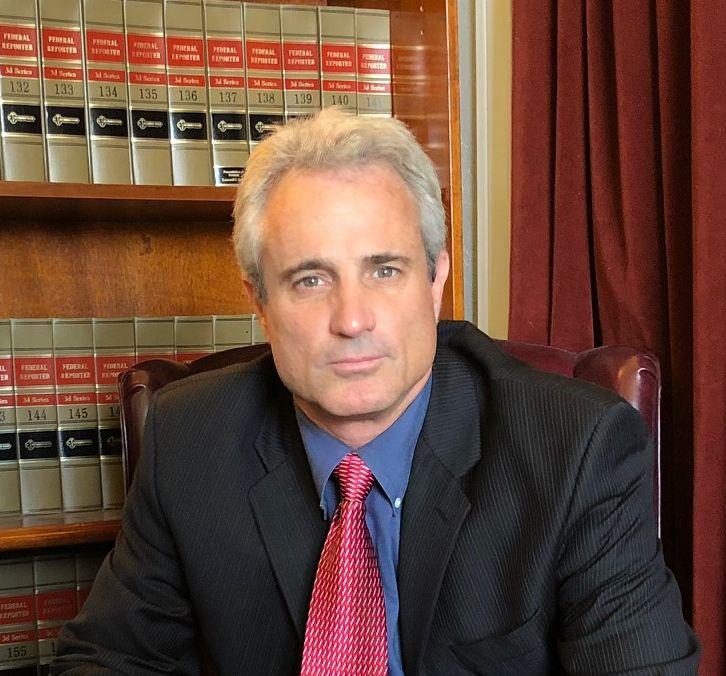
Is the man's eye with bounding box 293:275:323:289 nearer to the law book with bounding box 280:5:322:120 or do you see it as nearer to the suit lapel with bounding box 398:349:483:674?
the suit lapel with bounding box 398:349:483:674

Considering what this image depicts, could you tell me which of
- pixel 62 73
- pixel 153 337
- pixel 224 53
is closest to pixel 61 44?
pixel 62 73

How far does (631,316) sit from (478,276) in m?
0.63

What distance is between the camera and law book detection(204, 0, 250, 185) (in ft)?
6.04

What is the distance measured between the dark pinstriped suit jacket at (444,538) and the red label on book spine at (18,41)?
0.78 metres

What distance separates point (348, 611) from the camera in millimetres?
1164

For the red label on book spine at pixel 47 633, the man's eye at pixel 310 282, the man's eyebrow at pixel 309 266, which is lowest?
the red label on book spine at pixel 47 633

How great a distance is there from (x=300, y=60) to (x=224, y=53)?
17 centimetres

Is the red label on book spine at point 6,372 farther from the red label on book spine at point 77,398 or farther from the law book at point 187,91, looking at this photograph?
the law book at point 187,91

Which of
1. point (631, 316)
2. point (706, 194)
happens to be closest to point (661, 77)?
point (706, 194)

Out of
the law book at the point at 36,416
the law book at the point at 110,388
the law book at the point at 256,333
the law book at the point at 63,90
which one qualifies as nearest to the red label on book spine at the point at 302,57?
the law book at the point at 63,90

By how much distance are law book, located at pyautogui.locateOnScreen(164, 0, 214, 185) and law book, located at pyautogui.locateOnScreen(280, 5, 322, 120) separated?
0.59 ft

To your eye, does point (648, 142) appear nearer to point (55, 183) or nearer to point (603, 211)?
point (603, 211)

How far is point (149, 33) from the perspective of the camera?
70.8 inches

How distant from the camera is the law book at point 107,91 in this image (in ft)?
5.79
